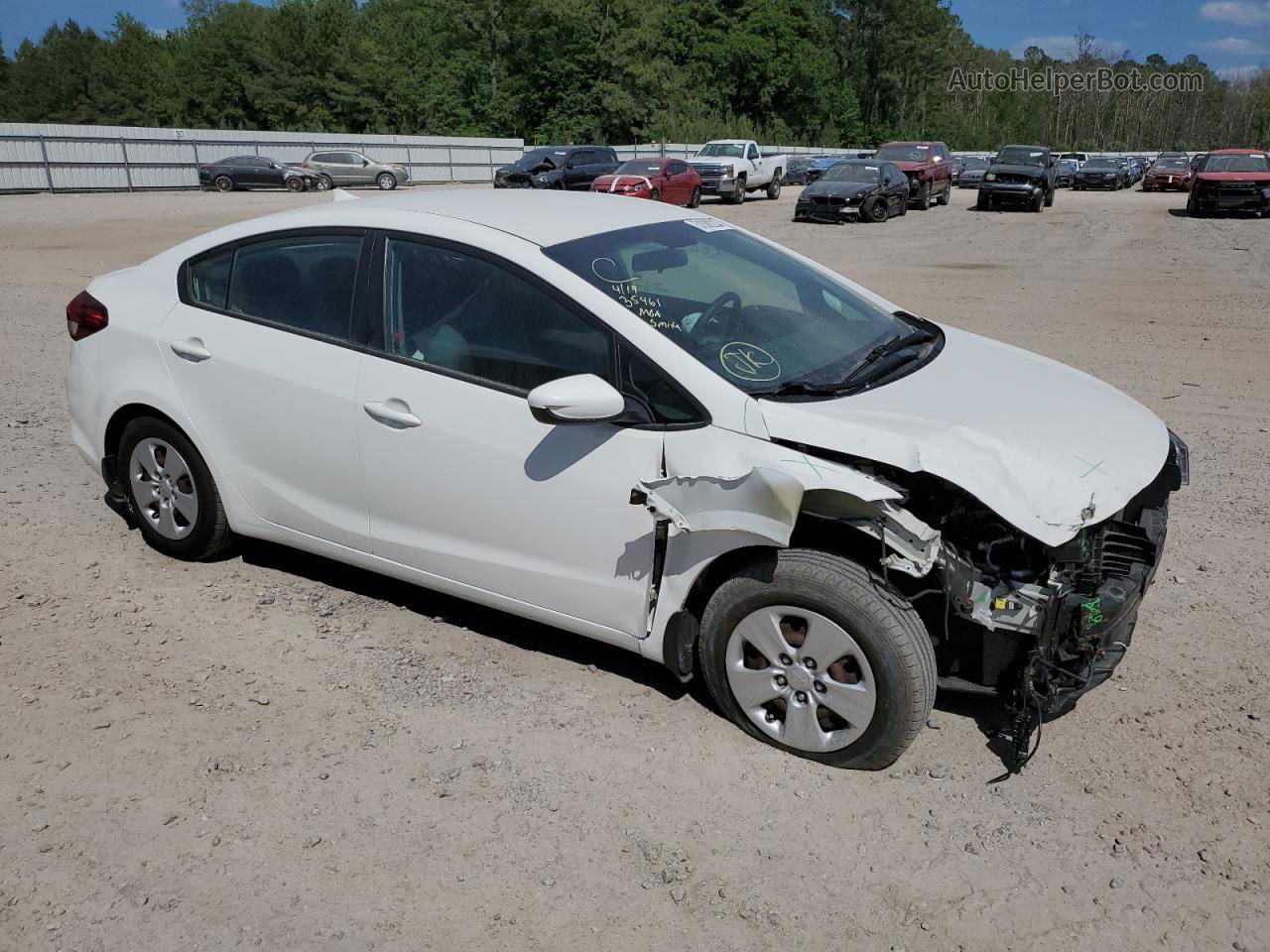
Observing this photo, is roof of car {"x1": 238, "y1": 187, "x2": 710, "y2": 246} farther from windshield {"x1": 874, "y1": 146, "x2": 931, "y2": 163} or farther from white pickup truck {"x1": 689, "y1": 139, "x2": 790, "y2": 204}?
white pickup truck {"x1": 689, "y1": 139, "x2": 790, "y2": 204}

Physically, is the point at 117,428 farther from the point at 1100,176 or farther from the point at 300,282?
the point at 1100,176

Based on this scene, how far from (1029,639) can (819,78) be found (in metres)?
80.5

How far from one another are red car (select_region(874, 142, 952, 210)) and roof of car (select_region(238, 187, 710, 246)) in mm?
26466

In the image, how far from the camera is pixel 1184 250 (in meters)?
19.3

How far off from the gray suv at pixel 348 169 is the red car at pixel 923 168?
17933mm

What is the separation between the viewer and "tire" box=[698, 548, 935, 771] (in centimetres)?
312

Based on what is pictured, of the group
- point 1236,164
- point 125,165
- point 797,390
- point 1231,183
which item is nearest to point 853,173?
point 1231,183

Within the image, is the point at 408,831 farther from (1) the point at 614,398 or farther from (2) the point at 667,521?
(1) the point at 614,398

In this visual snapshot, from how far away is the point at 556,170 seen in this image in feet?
110

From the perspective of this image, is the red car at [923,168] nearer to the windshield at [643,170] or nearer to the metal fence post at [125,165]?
the windshield at [643,170]

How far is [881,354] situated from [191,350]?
9.13 feet

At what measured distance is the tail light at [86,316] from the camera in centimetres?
468

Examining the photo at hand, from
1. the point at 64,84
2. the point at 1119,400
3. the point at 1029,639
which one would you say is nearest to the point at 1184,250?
the point at 1119,400

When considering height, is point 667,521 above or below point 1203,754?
above
